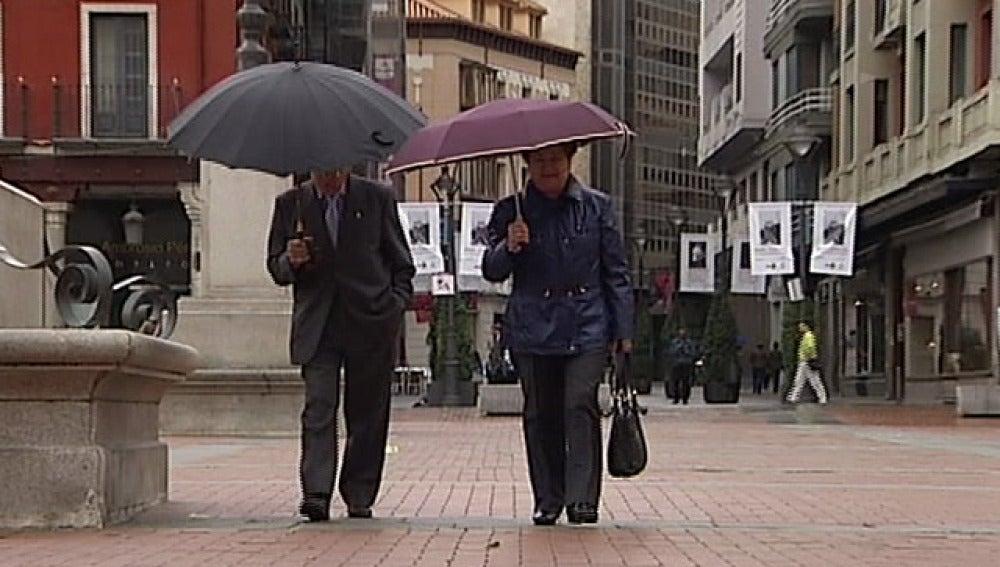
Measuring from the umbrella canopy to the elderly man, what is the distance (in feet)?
1.05

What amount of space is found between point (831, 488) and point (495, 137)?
14.0 ft

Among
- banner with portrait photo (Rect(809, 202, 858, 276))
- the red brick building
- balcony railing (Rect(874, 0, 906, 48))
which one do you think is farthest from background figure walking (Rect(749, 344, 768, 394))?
the red brick building

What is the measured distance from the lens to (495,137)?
872cm

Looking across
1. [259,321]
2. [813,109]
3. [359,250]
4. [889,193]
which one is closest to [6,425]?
[359,250]

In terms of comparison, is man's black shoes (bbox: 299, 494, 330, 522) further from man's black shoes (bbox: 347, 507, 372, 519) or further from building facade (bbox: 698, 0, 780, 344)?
building facade (bbox: 698, 0, 780, 344)

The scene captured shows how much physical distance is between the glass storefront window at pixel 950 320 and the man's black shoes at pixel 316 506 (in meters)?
30.1

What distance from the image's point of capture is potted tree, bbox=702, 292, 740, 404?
124ft

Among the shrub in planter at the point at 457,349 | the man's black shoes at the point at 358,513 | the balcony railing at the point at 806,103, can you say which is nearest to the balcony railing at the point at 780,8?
the balcony railing at the point at 806,103

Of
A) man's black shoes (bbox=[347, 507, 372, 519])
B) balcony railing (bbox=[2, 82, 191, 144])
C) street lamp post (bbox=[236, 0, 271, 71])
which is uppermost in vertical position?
balcony railing (bbox=[2, 82, 191, 144])

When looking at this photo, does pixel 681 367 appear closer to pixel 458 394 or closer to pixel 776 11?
pixel 458 394

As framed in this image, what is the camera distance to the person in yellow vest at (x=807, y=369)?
28641 mm

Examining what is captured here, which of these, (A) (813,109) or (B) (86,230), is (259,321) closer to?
(B) (86,230)

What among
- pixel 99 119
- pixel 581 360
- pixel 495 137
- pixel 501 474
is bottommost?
pixel 501 474

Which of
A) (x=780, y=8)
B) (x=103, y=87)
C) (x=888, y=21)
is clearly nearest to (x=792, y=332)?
(x=888, y=21)
